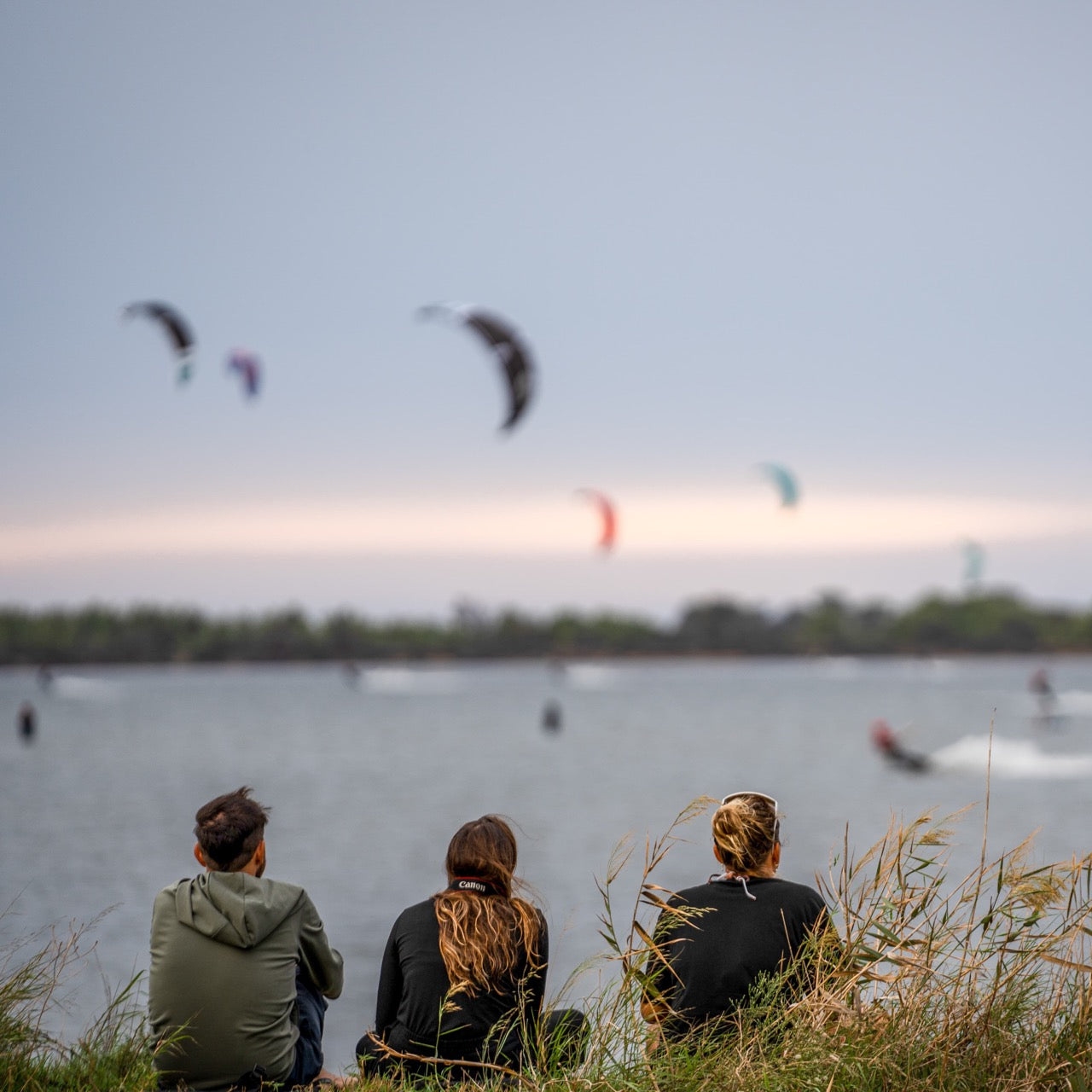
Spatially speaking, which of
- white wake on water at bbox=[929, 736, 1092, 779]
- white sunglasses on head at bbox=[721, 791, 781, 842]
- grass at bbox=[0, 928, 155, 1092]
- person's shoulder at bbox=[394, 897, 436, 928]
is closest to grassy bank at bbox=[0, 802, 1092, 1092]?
grass at bbox=[0, 928, 155, 1092]

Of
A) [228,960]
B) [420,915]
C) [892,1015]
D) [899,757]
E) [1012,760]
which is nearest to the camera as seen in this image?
[892,1015]

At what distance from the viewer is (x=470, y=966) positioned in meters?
4.02

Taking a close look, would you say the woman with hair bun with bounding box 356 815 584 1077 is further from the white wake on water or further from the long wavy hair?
the white wake on water

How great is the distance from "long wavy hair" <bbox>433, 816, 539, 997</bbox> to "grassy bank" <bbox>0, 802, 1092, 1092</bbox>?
11.0 inches

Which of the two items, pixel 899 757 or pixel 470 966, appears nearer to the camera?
pixel 470 966

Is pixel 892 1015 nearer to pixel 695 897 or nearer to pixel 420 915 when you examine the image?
pixel 695 897

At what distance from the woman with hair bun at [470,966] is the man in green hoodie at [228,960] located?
295 millimetres

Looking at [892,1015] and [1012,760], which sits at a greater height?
[892,1015]

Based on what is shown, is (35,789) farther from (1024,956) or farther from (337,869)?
(1024,956)

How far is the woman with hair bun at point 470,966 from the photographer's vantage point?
403 cm

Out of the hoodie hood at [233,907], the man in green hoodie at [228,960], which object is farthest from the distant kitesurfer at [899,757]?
the hoodie hood at [233,907]

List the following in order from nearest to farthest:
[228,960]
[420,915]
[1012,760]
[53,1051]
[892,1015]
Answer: [892,1015] < [228,960] < [420,915] < [53,1051] < [1012,760]

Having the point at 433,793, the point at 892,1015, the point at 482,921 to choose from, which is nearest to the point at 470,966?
the point at 482,921

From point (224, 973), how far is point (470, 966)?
2.16ft
